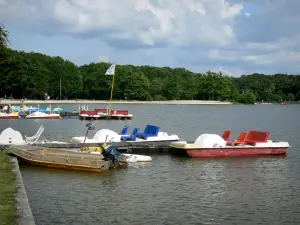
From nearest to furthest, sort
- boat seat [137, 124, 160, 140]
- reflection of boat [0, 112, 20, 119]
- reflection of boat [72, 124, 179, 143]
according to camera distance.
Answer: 1. reflection of boat [72, 124, 179, 143]
2. boat seat [137, 124, 160, 140]
3. reflection of boat [0, 112, 20, 119]

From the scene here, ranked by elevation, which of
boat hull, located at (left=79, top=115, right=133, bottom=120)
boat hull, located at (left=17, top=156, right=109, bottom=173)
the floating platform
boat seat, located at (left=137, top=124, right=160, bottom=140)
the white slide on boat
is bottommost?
boat hull, located at (left=17, top=156, right=109, bottom=173)

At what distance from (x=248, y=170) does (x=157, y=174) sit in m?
5.67

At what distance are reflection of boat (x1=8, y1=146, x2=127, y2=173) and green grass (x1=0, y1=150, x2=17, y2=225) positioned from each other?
2.56m

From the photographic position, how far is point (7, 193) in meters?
15.4

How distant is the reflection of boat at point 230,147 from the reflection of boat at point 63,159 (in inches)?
281

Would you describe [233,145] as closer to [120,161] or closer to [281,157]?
[281,157]

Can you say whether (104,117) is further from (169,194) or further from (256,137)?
(169,194)

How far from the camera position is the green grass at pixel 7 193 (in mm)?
12664

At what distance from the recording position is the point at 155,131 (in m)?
33.9

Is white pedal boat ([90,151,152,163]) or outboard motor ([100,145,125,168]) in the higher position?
outboard motor ([100,145,125,168])

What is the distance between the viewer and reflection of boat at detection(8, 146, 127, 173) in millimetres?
23695

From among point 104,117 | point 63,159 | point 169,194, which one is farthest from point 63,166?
point 104,117

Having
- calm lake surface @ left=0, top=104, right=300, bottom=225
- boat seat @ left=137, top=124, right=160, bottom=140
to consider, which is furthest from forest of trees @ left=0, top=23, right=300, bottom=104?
calm lake surface @ left=0, top=104, right=300, bottom=225

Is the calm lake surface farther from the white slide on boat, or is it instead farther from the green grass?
the green grass
